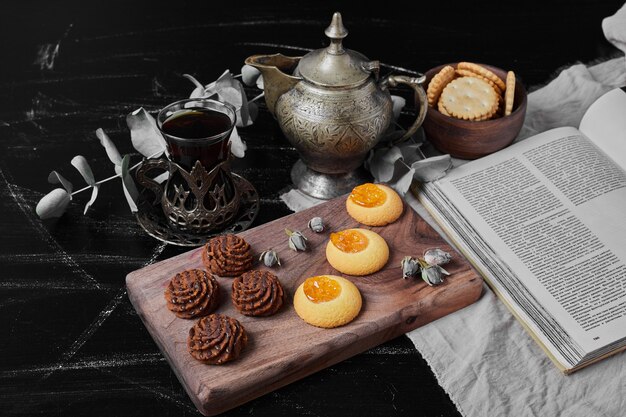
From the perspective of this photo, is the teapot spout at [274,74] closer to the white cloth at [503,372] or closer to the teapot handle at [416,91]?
the teapot handle at [416,91]

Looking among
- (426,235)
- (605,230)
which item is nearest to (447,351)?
(426,235)

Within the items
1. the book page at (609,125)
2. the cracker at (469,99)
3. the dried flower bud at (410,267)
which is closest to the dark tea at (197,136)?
the dried flower bud at (410,267)

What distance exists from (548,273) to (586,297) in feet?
0.20

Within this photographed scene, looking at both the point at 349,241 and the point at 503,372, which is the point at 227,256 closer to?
the point at 349,241

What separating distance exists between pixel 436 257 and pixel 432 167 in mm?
229

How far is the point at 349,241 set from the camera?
1.16 meters

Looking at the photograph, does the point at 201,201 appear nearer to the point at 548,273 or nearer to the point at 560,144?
the point at 548,273

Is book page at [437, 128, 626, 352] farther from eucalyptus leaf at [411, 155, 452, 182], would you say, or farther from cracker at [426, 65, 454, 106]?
cracker at [426, 65, 454, 106]

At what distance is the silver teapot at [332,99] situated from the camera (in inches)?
48.1

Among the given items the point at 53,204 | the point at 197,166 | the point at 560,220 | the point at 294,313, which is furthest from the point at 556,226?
the point at 53,204

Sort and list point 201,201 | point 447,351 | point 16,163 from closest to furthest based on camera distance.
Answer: point 447,351 → point 201,201 → point 16,163

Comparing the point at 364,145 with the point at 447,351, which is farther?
the point at 364,145

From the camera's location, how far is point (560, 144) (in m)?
1.40

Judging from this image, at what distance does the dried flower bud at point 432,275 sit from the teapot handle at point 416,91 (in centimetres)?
28
